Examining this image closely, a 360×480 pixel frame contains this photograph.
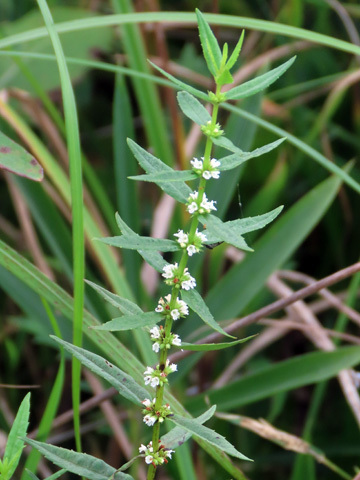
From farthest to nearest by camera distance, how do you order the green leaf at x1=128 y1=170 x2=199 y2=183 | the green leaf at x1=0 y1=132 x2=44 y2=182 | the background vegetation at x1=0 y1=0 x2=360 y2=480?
the background vegetation at x1=0 y1=0 x2=360 y2=480
the green leaf at x1=0 y1=132 x2=44 y2=182
the green leaf at x1=128 y1=170 x2=199 y2=183

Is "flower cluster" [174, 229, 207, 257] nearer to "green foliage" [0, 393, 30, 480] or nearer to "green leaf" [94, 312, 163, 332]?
Answer: "green leaf" [94, 312, 163, 332]

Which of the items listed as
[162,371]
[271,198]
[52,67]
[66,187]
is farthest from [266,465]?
[52,67]

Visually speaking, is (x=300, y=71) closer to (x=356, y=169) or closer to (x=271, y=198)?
(x=356, y=169)

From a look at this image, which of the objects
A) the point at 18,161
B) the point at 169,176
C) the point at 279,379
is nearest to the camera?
the point at 169,176

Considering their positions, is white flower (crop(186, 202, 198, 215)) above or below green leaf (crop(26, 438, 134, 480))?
above

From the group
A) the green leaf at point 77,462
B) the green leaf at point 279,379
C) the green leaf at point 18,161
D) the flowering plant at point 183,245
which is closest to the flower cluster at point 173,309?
the flowering plant at point 183,245

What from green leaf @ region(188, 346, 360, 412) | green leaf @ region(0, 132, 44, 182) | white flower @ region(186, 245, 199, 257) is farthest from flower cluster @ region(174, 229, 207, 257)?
green leaf @ region(188, 346, 360, 412)

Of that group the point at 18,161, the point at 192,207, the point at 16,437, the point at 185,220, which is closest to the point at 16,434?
the point at 16,437

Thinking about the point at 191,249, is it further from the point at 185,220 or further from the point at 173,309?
the point at 185,220
